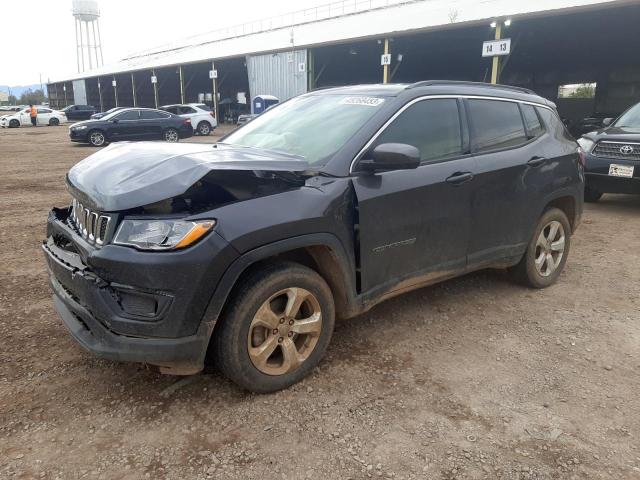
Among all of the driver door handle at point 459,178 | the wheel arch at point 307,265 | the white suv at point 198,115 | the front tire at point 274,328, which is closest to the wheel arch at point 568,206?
the driver door handle at point 459,178

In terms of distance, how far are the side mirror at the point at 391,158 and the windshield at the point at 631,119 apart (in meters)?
6.89

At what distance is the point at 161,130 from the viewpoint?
2047cm

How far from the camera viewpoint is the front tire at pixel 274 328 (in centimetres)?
263

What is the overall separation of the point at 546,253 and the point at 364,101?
2294 mm

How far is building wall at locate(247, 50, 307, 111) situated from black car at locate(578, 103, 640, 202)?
18220mm

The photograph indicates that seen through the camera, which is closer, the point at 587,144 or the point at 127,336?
the point at 127,336

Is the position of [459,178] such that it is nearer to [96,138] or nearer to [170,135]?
[96,138]

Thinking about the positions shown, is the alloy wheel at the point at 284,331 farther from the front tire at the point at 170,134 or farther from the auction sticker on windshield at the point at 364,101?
the front tire at the point at 170,134

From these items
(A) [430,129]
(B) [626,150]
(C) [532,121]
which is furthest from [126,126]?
(A) [430,129]

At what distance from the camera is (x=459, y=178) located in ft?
11.6

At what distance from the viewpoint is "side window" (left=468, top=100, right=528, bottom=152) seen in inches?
150

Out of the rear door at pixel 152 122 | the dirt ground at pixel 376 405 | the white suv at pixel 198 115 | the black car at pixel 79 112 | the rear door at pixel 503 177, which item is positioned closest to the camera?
the dirt ground at pixel 376 405

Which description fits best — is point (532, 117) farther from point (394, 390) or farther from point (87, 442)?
point (87, 442)

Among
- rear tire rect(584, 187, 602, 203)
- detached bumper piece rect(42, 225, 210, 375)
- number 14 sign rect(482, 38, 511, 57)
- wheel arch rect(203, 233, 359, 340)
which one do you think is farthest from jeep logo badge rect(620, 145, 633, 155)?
number 14 sign rect(482, 38, 511, 57)
